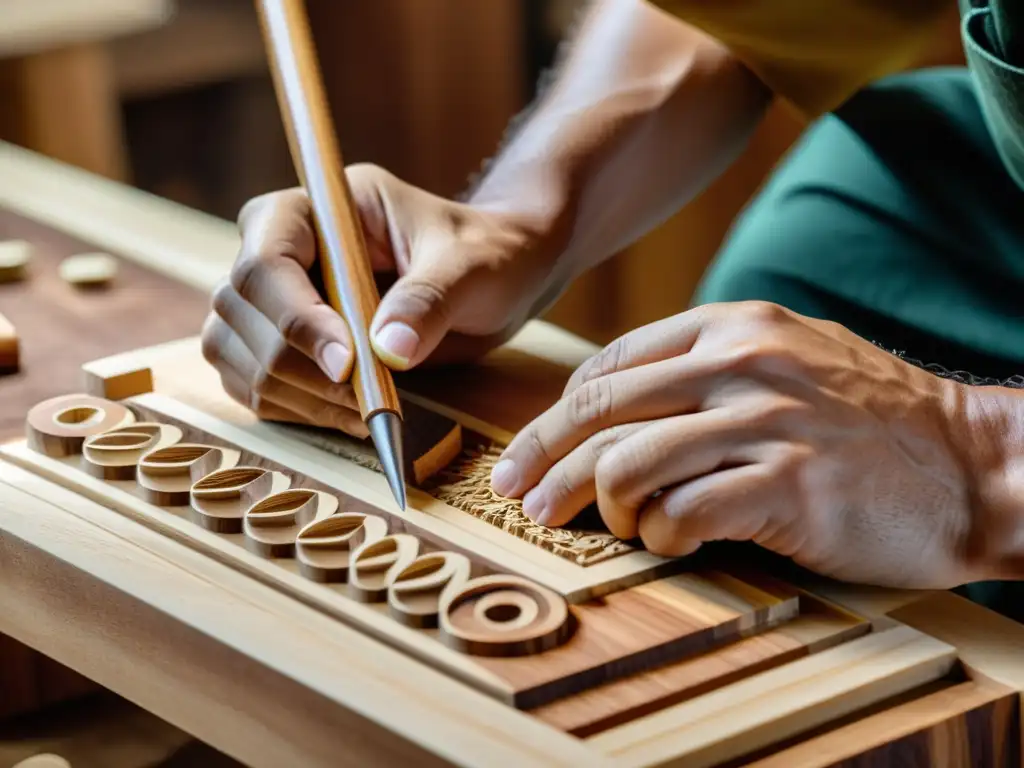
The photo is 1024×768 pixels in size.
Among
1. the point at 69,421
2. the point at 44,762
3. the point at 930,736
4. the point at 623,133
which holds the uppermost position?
the point at 623,133

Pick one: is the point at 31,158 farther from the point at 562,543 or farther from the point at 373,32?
the point at 373,32

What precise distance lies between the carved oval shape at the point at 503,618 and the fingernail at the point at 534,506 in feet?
0.25

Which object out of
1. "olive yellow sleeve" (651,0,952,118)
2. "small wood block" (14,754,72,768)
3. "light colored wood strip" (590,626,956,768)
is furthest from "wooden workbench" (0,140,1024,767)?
"olive yellow sleeve" (651,0,952,118)

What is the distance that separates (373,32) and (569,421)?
9.25 feet

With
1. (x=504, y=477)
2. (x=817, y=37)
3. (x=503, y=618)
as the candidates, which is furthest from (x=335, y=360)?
(x=817, y=37)

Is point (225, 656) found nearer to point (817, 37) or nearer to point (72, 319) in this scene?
point (72, 319)

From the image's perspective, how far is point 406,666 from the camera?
28.6 inches

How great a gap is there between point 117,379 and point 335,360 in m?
0.22

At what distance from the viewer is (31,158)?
5.66ft

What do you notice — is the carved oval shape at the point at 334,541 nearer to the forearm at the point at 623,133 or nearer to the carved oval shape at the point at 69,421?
the carved oval shape at the point at 69,421

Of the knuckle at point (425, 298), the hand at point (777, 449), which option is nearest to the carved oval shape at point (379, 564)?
the hand at point (777, 449)

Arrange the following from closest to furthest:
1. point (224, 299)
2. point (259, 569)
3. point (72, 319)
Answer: point (259, 569), point (224, 299), point (72, 319)

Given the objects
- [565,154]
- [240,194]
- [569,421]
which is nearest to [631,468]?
[569,421]

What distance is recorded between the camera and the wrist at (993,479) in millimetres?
833
